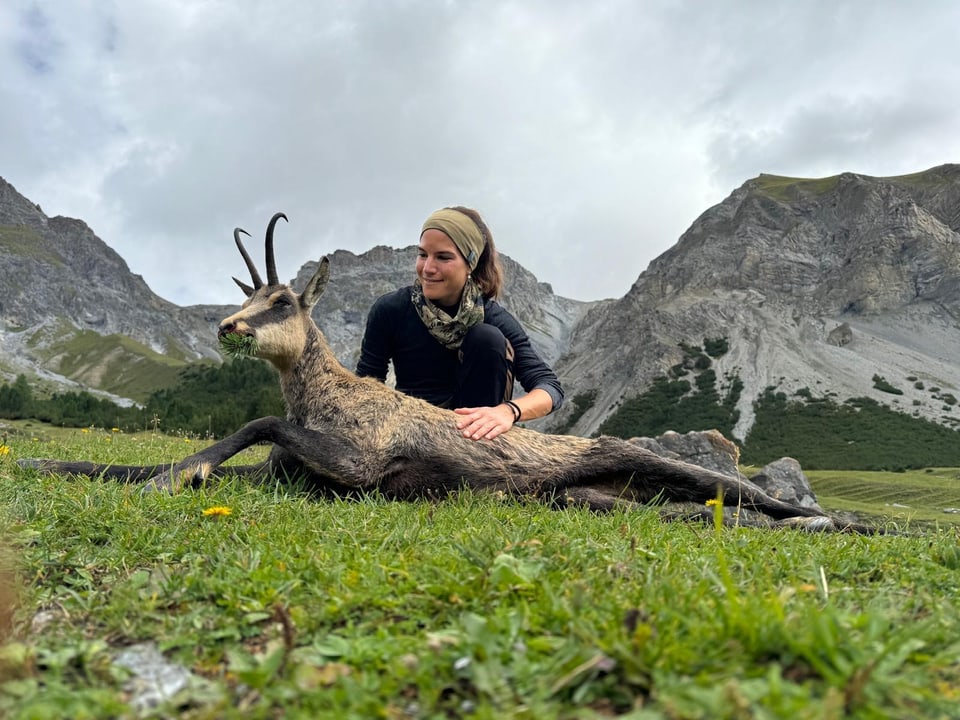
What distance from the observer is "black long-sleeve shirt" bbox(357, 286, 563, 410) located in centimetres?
683

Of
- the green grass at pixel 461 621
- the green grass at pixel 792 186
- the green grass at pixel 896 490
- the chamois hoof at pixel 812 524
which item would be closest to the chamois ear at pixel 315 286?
the green grass at pixel 461 621

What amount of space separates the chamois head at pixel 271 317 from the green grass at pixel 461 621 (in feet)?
7.69

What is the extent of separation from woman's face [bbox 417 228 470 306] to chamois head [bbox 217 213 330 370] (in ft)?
3.51

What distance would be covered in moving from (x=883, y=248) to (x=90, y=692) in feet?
526

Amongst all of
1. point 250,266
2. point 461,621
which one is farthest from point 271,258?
point 461,621

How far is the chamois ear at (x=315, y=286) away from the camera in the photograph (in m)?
6.61

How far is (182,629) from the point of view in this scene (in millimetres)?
2131

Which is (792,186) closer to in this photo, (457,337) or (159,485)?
(457,337)

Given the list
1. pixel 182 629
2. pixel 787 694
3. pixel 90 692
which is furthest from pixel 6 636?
pixel 787 694

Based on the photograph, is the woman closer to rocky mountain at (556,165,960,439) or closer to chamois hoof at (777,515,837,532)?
chamois hoof at (777,515,837,532)

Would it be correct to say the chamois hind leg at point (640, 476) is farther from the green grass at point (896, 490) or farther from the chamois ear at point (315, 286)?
the green grass at point (896, 490)

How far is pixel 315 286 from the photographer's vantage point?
6652mm

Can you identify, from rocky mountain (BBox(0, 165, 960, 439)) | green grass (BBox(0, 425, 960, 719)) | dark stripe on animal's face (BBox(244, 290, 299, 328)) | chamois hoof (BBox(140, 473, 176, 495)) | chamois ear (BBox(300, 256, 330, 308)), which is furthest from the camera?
rocky mountain (BBox(0, 165, 960, 439))

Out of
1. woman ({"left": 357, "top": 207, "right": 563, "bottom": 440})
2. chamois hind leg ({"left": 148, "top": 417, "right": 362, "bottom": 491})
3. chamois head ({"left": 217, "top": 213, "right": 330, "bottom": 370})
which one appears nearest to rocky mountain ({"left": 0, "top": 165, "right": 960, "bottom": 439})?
woman ({"left": 357, "top": 207, "right": 563, "bottom": 440})
